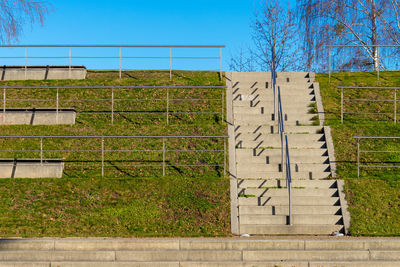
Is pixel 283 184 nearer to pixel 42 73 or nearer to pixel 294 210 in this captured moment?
pixel 294 210

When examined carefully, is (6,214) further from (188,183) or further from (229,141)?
(229,141)

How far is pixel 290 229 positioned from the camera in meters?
10.7

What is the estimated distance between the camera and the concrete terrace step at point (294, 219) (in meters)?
10.8

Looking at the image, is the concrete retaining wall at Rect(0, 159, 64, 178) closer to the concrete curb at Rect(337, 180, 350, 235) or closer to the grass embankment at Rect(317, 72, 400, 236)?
the concrete curb at Rect(337, 180, 350, 235)

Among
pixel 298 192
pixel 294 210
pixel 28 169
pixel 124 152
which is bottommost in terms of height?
pixel 294 210

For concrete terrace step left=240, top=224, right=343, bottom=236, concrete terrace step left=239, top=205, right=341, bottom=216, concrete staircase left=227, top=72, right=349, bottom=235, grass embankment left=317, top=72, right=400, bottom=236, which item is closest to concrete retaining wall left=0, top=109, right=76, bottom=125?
concrete staircase left=227, top=72, right=349, bottom=235

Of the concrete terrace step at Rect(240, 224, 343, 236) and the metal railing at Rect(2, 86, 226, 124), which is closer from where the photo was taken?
the concrete terrace step at Rect(240, 224, 343, 236)

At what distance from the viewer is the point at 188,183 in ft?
39.1

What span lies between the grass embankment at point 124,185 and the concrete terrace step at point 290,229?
1.89 ft

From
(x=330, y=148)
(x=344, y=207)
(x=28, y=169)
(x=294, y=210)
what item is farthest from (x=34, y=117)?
(x=344, y=207)

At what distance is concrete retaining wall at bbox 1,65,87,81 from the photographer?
1812 cm

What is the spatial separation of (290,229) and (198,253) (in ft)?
8.79

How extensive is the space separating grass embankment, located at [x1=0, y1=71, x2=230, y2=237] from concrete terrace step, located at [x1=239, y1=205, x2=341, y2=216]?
516 millimetres

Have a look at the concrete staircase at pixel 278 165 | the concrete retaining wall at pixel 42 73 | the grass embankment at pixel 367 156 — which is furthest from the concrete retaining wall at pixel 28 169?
the grass embankment at pixel 367 156
